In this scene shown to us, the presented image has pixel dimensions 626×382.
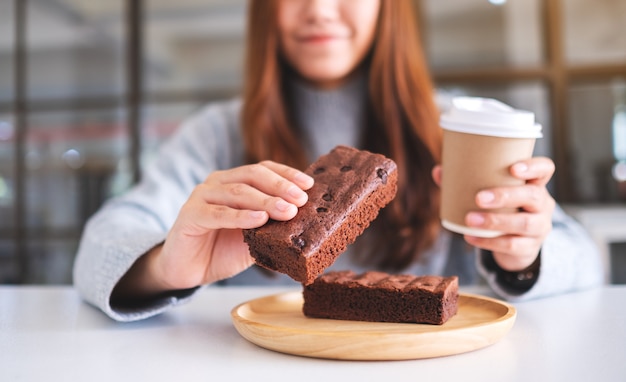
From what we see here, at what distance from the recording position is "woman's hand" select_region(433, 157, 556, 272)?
0.94 m

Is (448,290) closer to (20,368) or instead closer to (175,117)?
(20,368)

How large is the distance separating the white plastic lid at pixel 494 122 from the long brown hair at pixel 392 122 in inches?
24.1

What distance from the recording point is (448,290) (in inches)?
32.8

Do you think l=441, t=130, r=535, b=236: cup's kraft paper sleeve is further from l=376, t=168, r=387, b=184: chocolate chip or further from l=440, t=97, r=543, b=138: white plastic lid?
l=376, t=168, r=387, b=184: chocolate chip

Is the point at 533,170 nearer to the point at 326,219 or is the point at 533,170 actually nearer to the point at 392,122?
the point at 326,219

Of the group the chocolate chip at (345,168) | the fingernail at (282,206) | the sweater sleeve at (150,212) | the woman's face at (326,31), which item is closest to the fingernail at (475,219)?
the chocolate chip at (345,168)

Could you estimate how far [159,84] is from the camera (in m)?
3.80

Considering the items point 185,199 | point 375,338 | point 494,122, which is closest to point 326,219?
point 375,338

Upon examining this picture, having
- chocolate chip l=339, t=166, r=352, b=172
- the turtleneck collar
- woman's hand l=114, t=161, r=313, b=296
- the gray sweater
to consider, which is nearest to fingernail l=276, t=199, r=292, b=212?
woman's hand l=114, t=161, r=313, b=296

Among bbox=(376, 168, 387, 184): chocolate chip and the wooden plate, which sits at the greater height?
bbox=(376, 168, 387, 184): chocolate chip

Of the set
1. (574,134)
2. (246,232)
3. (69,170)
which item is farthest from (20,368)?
(69,170)

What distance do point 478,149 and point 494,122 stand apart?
5 cm

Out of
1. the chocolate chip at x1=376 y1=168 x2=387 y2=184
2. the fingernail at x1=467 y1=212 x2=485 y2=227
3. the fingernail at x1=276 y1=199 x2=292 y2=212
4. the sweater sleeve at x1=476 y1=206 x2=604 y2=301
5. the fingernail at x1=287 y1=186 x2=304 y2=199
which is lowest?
the sweater sleeve at x1=476 y1=206 x2=604 y2=301

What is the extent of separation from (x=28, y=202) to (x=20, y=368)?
3.66 metres
